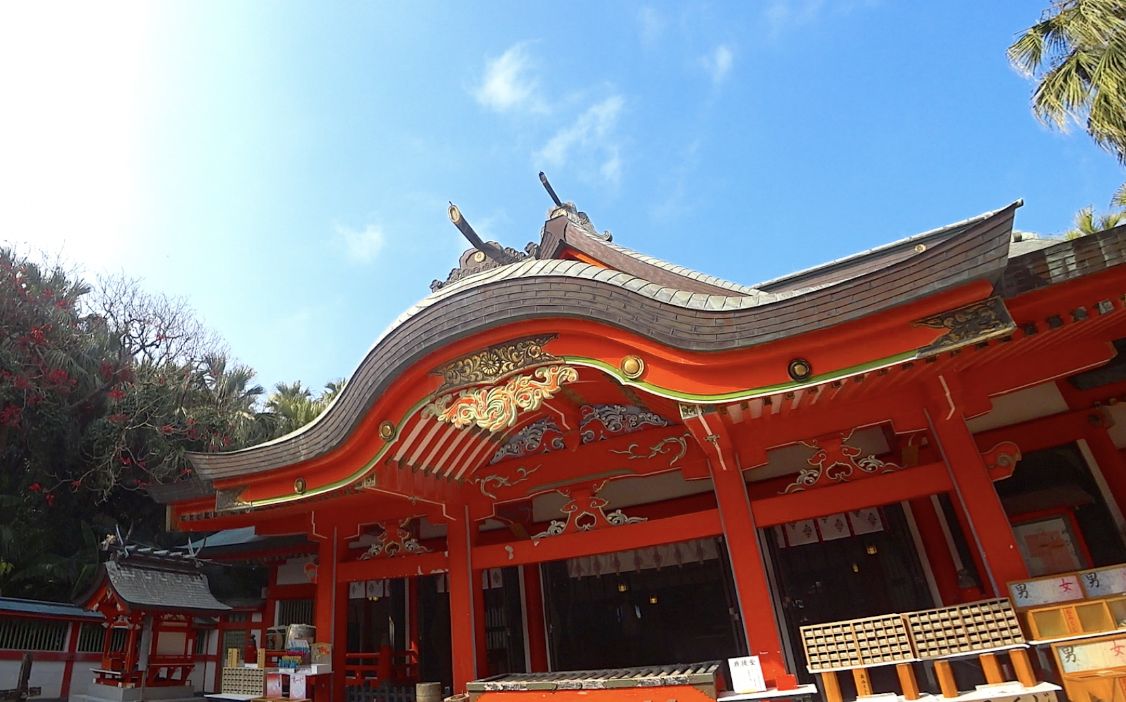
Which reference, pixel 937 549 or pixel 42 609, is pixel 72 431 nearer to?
pixel 42 609

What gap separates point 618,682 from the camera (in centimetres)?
557

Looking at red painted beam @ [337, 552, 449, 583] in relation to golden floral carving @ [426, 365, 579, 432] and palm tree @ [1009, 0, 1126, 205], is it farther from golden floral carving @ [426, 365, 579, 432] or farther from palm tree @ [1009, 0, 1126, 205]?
palm tree @ [1009, 0, 1126, 205]

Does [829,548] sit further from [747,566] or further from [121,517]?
[121,517]

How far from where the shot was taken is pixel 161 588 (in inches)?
420

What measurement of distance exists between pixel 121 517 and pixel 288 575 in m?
11.3

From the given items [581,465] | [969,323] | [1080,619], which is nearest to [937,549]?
[1080,619]

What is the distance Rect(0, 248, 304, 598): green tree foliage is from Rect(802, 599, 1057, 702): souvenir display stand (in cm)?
1828

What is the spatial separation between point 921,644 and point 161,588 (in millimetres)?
11916

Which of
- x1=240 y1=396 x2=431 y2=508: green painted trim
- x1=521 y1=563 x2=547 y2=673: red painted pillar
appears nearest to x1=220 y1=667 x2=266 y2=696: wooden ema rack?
x1=240 y1=396 x2=431 y2=508: green painted trim

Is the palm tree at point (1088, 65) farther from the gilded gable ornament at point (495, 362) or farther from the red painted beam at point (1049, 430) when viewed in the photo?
the gilded gable ornament at point (495, 362)

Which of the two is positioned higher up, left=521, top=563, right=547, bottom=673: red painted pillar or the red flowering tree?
the red flowering tree

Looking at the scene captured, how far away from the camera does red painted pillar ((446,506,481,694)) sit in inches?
276

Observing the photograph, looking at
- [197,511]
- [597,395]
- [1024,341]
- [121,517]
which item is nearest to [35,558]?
[121,517]

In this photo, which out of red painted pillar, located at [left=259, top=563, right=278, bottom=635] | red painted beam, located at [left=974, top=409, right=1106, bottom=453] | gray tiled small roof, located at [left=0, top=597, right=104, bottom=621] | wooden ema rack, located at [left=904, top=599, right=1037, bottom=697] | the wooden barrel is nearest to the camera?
wooden ema rack, located at [left=904, top=599, right=1037, bottom=697]
